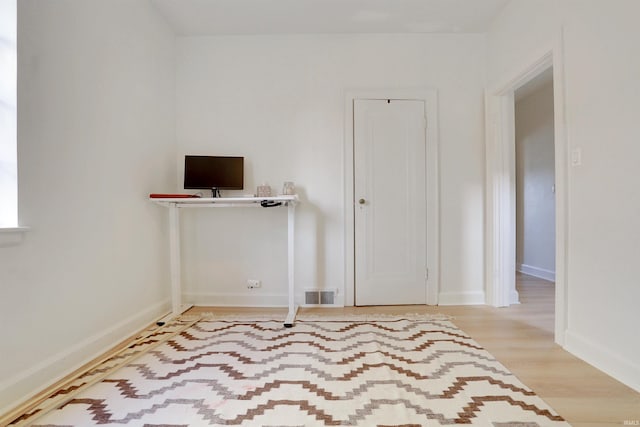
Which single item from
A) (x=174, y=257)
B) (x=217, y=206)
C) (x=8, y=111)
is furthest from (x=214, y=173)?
(x=8, y=111)

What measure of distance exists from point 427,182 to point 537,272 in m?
2.63

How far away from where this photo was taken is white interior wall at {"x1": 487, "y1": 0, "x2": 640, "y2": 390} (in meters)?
1.58

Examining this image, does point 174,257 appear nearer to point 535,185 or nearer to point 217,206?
point 217,206

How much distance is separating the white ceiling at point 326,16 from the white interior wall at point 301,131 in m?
0.09

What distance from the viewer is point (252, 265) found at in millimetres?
3010

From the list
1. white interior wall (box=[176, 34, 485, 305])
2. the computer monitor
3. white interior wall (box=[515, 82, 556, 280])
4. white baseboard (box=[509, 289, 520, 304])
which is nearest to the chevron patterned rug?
white interior wall (box=[176, 34, 485, 305])

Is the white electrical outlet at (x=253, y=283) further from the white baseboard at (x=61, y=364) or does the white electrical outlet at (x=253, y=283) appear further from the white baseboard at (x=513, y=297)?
the white baseboard at (x=513, y=297)

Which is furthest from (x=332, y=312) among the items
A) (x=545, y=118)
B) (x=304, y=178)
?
(x=545, y=118)

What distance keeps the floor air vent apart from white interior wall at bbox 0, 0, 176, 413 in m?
1.26

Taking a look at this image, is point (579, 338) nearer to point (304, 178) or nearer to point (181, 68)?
point (304, 178)

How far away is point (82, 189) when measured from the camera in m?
1.88

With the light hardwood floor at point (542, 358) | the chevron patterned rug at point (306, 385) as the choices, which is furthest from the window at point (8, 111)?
the light hardwood floor at point (542, 358)

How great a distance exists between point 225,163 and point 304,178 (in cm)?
73

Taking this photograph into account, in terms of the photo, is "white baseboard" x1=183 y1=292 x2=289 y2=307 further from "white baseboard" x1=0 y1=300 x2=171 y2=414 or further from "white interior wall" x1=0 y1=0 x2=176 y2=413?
"white baseboard" x1=0 y1=300 x2=171 y2=414
